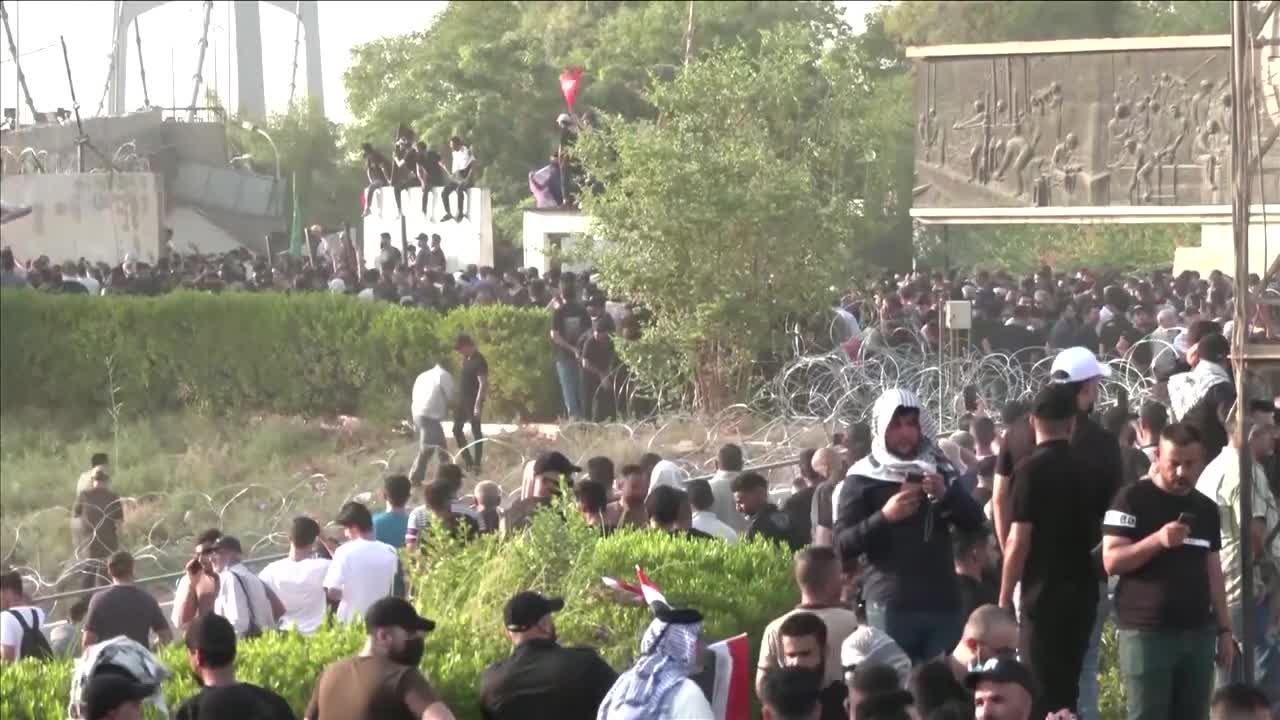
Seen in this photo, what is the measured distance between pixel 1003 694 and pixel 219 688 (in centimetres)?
241

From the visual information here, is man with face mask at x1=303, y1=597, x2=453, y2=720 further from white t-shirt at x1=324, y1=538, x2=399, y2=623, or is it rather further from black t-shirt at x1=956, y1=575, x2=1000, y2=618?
white t-shirt at x1=324, y1=538, x2=399, y2=623

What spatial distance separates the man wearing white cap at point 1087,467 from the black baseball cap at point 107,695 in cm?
350

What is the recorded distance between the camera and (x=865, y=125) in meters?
28.8

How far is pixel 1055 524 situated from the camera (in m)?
8.60

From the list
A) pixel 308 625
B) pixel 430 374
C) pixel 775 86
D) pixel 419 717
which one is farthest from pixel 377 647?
pixel 775 86

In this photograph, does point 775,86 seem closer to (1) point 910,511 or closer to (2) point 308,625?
(2) point 308,625

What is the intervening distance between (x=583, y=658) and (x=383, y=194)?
29.5m

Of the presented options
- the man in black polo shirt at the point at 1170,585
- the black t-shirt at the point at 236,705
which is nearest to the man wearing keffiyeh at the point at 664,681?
the black t-shirt at the point at 236,705

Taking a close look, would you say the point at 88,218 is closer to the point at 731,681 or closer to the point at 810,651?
the point at 731,681

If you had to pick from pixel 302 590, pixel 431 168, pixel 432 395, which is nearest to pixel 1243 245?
pixel 302 590

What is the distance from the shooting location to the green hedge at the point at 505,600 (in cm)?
867

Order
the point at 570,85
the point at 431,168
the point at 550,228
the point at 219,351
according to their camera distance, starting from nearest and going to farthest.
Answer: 1. the point at 219,351
2. the point at 550,228
3. the point at 431,168
4. the point at 570,85

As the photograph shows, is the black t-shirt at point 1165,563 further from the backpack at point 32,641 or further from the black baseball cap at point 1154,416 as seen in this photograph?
the backpack at point 32,641

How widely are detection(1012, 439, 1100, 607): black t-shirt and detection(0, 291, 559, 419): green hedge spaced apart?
17.8 m
